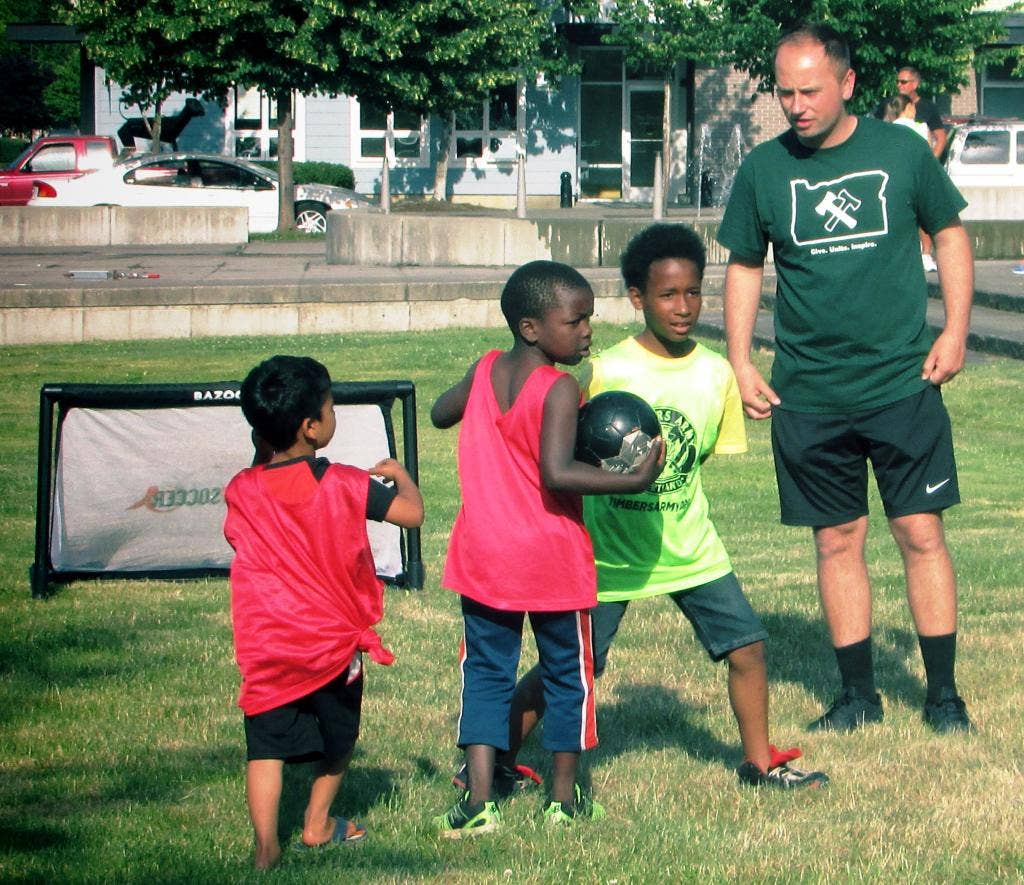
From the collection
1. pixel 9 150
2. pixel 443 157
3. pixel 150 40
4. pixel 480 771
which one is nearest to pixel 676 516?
pixel 480 771

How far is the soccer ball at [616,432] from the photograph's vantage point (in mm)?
4156

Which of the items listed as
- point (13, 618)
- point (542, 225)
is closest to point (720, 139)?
point (542, 225)

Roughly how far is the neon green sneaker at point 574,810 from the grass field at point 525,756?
41mm

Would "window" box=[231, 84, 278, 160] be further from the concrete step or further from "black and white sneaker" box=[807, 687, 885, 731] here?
"black and white sneaker" box=[807, 687, 885, 731]

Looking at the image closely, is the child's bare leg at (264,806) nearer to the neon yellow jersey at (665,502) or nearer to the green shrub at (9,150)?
the neon yellow jersey at (665,502)

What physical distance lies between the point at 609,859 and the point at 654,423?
113 cm

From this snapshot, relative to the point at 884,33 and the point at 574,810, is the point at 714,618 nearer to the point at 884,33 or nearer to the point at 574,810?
the point at 574,810

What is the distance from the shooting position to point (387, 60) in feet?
112

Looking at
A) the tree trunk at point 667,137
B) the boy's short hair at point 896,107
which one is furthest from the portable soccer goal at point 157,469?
the tree trunk at point 667,137

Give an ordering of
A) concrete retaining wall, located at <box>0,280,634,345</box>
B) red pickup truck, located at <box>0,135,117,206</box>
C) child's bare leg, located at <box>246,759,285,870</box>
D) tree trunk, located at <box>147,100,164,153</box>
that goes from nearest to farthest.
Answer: child's bare leg, located at <box>246,759,285,870</box>, concrete retaining wall, located at <box>0,280,634,345</box>, red pickup truck, located at <box>0,135,117,206</box>, tree trunk, located at <box>147,100,164,153</box>

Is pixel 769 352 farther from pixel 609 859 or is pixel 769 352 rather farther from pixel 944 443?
pixel 609 859

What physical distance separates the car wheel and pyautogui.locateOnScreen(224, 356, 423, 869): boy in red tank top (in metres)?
30.3

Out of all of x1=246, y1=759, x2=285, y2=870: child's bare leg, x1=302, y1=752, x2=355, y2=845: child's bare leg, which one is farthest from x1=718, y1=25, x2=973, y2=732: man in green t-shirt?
x1=246, y1=759, x2=285, y2=870: child's bare leg

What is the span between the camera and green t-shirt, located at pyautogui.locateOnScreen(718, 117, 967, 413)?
506cm
